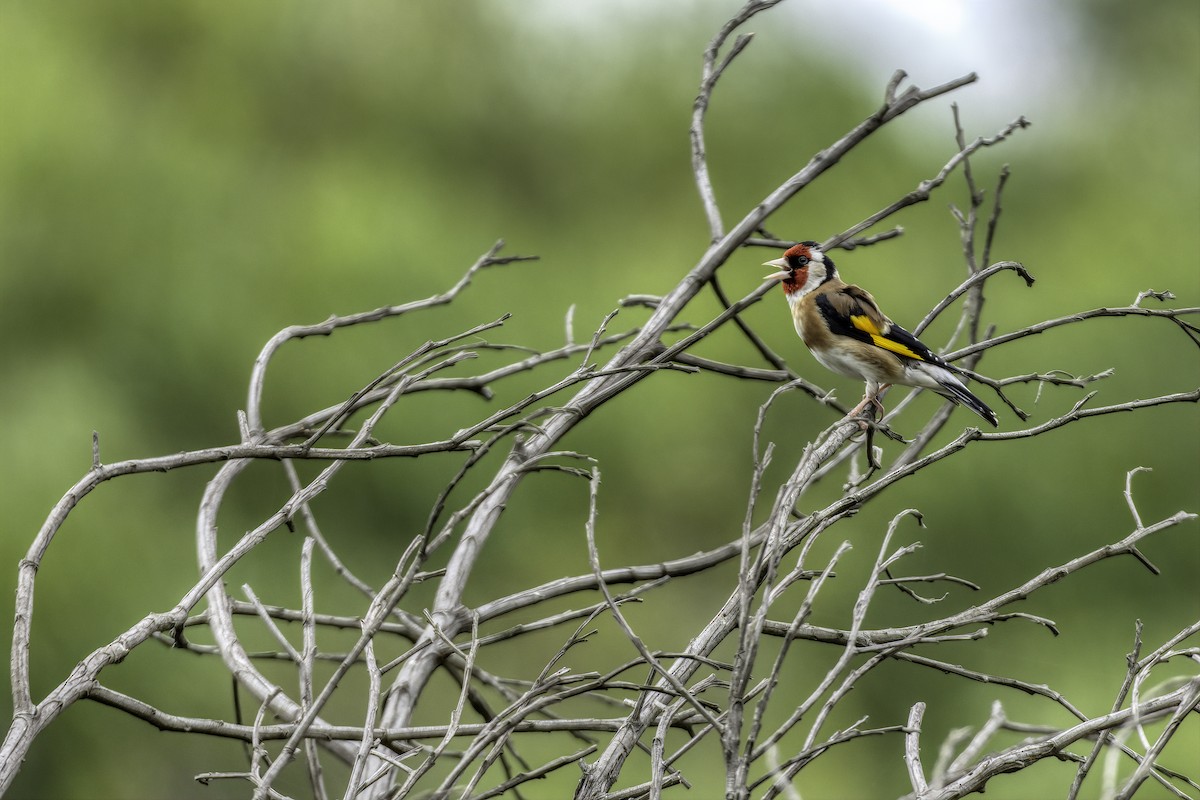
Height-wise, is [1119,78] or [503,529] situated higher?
[1119,78]

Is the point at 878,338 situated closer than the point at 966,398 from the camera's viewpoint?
No

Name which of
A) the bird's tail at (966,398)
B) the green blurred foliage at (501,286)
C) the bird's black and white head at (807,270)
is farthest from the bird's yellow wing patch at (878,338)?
the green blurred foliage at (501,286)

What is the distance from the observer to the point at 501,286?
13547mm

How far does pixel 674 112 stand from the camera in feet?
55.1

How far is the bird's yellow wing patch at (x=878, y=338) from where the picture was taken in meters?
3.88

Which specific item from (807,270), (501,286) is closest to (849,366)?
(807,270)

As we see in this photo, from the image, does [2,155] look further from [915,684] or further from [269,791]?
[269,791]

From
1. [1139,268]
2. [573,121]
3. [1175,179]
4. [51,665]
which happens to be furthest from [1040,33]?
[51,665]

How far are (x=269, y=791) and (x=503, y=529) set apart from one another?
1113 centimetres

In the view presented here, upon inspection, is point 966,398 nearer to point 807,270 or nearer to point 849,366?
point 849,366

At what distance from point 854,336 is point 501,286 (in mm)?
9588

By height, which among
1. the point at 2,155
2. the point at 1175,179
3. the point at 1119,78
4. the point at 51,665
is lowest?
the point at 51,665

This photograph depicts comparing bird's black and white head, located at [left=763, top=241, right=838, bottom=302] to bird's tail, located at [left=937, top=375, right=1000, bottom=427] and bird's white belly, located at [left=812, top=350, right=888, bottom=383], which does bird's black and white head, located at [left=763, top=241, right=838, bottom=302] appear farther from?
bird's tail, located at [left=937, top=375, right=1000, bottom=427]

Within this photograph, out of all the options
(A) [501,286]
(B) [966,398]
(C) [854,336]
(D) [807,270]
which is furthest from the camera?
(A) [501,286]
